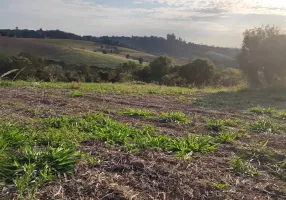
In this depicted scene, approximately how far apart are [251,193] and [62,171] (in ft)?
5.06

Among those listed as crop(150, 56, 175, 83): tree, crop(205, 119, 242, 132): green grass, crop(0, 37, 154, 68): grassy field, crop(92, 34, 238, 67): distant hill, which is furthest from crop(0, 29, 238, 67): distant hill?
crop(205, 119, 242, 132): green grass

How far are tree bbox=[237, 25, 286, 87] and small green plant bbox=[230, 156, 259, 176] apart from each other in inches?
527

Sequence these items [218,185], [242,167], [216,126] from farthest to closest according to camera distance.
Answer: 1. [216,126]
2. [242,167]
3. [218,185]

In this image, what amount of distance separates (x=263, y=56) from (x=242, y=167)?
13916 mm

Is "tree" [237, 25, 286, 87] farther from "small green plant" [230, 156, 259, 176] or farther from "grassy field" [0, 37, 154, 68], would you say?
"grassy field" [0, 37, 154, 68]

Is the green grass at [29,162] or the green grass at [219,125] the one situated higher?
the green grass at [29,162]

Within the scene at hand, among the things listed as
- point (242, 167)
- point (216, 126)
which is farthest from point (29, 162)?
point (216, 126)

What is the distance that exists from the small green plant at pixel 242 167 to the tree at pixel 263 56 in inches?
527

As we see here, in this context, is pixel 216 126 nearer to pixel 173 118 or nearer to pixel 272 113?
pixel 173 118

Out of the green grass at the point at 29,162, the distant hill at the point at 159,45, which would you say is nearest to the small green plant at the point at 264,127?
the green grass at the point at 29,162

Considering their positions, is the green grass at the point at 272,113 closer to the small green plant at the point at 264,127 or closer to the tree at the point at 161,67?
the small green plant at the point at 264,127

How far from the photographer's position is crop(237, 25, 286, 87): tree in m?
15.4

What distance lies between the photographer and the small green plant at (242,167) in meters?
3.11

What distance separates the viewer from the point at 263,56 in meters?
15.9
